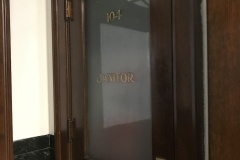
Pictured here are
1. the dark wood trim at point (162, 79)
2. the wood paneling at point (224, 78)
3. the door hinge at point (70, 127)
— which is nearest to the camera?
the wood paneling at point (224, 78)

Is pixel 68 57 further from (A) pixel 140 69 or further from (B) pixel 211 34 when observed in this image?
(B) pixel 211 34

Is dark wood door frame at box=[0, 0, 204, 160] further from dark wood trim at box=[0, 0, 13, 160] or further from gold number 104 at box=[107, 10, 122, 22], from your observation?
dark wood trim at box=[0, 0, 13, 160]

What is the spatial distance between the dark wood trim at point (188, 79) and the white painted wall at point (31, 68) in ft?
2.61

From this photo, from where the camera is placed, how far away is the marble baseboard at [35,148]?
4.54 feet

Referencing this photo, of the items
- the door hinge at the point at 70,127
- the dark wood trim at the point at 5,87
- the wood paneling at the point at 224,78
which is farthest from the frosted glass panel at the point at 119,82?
the dark wood trim at the point at 5,87

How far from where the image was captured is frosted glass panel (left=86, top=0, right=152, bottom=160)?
1090mm

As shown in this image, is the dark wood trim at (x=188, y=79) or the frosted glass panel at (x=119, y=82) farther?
the frosted glass panel at (x=119, y=82)

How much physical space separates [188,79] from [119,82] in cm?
36

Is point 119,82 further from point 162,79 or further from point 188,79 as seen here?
point 188,79

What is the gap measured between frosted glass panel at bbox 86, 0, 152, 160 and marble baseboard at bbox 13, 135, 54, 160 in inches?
11.8

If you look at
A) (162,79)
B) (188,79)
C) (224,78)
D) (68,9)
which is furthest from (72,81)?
(224,78)

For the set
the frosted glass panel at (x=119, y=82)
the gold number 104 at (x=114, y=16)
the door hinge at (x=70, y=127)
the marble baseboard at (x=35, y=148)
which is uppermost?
the gold number 104 at (x=114, y=16)

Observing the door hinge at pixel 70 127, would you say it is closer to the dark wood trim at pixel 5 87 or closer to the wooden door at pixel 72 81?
the wooden door at pixel 72 81

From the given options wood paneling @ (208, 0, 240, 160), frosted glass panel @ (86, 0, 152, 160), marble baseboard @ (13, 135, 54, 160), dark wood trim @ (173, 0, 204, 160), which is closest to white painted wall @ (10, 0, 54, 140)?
marble baseboard @ (13, 135, 54, 160)
